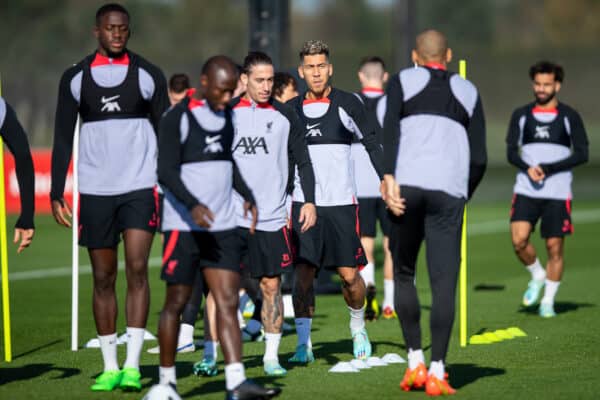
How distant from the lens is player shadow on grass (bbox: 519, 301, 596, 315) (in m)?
12.5

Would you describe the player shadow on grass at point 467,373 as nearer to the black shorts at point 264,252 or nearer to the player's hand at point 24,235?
the black shorts at point 264,252

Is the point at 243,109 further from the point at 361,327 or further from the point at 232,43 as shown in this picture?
the point at 232,43

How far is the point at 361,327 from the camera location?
9.34 metres

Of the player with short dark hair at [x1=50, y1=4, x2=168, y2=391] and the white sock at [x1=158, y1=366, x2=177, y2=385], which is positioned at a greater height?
the player with short dark hair at [x1=50, y1=4, x2=168, y2=391]

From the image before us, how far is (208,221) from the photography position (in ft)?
23.3

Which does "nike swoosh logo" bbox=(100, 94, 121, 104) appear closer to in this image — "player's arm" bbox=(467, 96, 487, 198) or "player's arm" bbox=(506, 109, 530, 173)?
"player's arm" bbox=(467, 96, 487, 198)

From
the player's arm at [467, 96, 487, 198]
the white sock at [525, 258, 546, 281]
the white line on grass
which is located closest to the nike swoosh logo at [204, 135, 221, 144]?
the player's arm at [467, 96, 487, 198]

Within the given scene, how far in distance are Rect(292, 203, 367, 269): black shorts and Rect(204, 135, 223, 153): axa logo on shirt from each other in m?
2.07

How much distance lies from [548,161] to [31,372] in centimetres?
606

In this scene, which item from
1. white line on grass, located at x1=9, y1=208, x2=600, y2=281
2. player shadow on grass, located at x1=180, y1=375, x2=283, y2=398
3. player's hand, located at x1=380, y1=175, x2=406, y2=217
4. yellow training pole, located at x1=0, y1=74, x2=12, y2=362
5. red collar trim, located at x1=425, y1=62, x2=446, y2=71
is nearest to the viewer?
player's hand, located at x1=380, y1=175, x2=406, y2=217

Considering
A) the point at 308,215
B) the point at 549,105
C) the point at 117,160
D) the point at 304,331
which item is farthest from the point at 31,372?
the point at 549,105

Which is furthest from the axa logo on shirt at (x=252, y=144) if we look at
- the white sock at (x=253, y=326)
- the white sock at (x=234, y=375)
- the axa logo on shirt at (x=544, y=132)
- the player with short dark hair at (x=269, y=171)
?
the axa logo on shirt at (x=544, y=132)

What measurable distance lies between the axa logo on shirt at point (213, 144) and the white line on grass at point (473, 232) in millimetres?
9605

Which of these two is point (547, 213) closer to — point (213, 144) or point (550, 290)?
point (550, 290)
